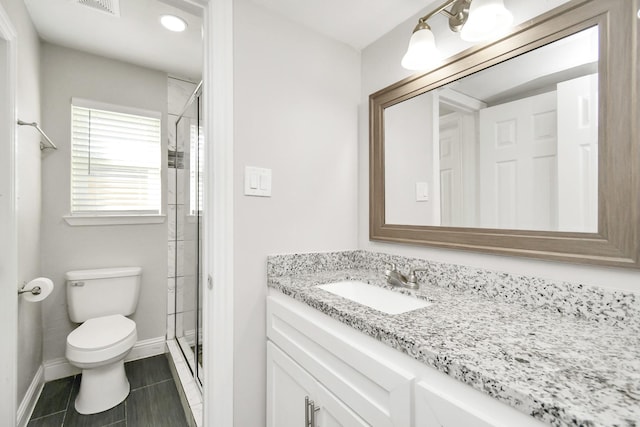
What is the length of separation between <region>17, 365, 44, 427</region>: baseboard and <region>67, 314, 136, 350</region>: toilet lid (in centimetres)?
35

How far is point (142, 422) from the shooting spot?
62.6 inches

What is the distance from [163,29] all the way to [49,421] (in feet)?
7.73

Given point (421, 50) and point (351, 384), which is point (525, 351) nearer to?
point (351, 384)

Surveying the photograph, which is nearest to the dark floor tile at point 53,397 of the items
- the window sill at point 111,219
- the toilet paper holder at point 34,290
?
the toilet paper holder at point 34,290

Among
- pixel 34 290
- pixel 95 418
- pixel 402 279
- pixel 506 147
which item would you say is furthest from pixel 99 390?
pixel 506 147

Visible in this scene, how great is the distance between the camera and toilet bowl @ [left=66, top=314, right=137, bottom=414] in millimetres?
1613

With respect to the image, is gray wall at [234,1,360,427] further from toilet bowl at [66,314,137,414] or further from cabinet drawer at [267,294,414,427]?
toilet bowl at [66,314,137,414]

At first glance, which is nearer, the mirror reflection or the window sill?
the mirror reflection

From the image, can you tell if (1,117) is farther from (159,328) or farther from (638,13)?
(638,13)

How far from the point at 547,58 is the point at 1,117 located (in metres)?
2.12

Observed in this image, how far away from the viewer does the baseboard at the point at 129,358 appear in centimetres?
195

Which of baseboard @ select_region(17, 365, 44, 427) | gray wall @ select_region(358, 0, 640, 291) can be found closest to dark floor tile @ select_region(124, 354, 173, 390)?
baseboard @ select_region(17, 365, 44, 427)

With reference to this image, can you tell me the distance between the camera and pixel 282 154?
1.30m

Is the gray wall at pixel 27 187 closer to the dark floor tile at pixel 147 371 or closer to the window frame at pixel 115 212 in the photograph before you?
the window frame at pixel 115 212
